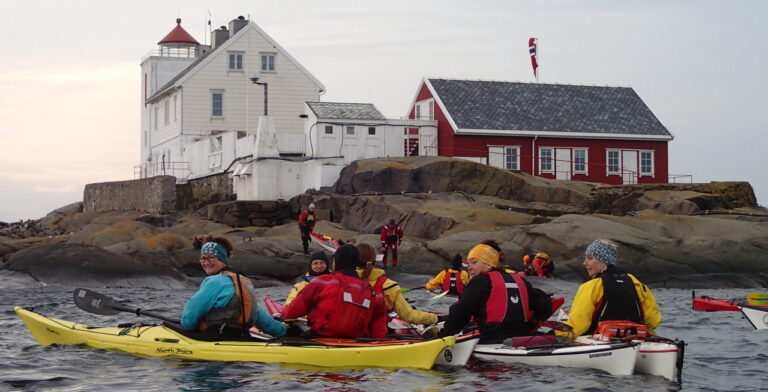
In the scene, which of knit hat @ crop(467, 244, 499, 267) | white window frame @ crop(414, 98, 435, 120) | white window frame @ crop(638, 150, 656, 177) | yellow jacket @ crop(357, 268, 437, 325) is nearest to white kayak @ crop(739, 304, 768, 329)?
yellow jacket @ crop(357, 268, 437, 325)

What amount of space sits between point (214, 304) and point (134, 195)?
126 ft

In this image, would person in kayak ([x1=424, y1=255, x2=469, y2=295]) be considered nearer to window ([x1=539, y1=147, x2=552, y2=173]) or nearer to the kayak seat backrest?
the kayak seat backrest

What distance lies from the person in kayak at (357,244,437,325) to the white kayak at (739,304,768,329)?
766cm

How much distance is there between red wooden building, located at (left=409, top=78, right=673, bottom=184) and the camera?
4659 cm

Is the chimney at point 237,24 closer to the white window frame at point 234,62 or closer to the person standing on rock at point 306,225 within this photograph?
the white window frame at point 234,62

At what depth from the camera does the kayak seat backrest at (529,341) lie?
12.7 meters

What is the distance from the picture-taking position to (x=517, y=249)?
31938mm

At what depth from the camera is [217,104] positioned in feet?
173

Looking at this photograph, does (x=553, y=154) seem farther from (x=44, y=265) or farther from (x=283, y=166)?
(x=44, y=265)

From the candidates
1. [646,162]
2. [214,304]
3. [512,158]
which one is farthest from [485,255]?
[646,162]

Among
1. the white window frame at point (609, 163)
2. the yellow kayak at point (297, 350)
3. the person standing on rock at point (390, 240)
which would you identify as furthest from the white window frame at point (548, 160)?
the yellow kayak at point (297, 350)

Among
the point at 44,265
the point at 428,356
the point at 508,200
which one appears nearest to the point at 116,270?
the point at 44,265

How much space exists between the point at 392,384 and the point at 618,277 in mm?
2797

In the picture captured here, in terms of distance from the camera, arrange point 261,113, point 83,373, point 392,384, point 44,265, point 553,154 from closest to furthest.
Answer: point 392,384
point 83,373
point 44,265
point 553,154
point 261,113
